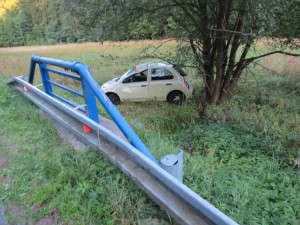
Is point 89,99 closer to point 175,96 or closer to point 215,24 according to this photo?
point 215,24

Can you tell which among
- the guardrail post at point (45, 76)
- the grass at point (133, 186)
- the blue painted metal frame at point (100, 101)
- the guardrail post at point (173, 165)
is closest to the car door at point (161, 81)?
the grass at point (133, 186)

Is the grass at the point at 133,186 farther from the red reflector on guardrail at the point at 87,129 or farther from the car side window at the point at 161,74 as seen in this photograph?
the car side window at the point at 161,74

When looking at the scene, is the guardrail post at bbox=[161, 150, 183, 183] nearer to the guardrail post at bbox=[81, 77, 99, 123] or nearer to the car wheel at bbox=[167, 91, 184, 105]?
the guardrail post at bbox=[81, 77, 99, 123]

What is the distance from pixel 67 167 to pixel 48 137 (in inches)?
41.8

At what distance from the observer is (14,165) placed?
107 inches

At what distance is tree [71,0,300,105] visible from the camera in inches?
194

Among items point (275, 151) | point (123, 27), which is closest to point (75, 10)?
point (123, 27)

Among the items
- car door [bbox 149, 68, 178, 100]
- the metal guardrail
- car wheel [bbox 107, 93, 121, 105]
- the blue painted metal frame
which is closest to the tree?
car door [bbox 149, 68, 178, 100]

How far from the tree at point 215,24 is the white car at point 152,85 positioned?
5.10 ft

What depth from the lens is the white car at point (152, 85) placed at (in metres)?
8.44

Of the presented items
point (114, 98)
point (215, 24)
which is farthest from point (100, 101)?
point (114, 98)

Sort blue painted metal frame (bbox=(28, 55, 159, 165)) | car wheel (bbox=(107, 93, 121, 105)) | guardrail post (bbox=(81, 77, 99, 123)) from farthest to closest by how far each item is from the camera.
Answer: car wheel (bbox=(107, 93, 121, 105)), guardrail post (bbox=(81, 77, 99, 123)), blue painted metal frame (bbox=(28, 55, 159, 165))

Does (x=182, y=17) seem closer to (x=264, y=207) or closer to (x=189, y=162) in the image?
(x=189, y=162)

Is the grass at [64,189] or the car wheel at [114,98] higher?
the grass at [64,189]
